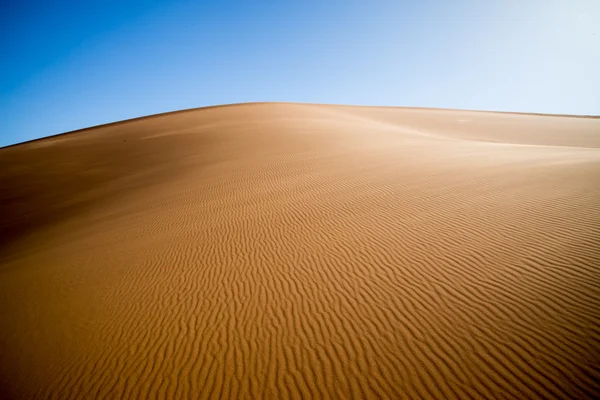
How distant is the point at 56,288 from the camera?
677 cm

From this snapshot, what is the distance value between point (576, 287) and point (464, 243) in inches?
71.9

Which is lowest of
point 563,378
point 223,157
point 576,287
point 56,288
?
point 56,288

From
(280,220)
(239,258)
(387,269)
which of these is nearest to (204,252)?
(239,258)

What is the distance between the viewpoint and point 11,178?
19.8 meters

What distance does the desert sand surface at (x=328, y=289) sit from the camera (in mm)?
3353

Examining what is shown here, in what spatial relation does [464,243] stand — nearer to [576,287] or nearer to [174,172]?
[576,287]

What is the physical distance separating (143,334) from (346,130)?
20.5 metres

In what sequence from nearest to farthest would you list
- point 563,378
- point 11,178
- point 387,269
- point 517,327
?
point 563,378 → point 517,327 → point 387,269 → point 11,178

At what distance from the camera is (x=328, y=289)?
5023 millimetres

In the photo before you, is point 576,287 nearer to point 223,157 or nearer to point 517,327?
point 517,327

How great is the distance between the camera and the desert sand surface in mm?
3353

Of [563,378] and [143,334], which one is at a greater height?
[563,378]

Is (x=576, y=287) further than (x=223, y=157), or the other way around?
(x=223, y=157)

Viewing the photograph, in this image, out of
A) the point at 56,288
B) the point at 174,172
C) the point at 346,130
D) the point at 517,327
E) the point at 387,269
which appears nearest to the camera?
the point at 517,327
